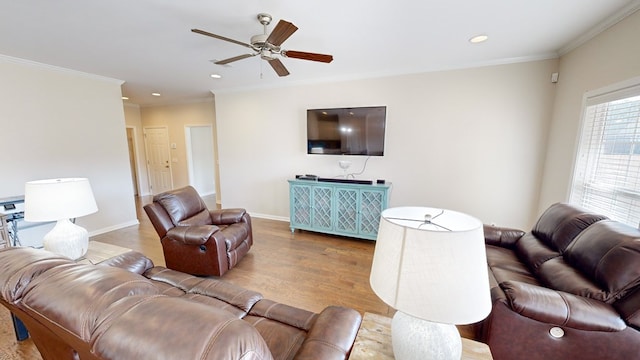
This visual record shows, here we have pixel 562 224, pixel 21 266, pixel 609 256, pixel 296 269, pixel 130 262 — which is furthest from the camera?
pixel 296 269

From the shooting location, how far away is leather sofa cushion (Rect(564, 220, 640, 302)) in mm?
1254

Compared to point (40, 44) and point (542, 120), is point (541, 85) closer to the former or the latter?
point (542, 120)

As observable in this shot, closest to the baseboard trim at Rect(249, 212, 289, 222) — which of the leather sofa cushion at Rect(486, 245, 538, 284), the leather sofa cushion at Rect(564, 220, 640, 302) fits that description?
the leather sofa cushion at Rect(486, 245, 538, 284)

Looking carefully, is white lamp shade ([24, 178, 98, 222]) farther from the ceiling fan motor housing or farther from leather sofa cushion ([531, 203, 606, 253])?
leather sofa cushion ([531, 203, 606, 253])

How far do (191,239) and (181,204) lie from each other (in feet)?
2.03

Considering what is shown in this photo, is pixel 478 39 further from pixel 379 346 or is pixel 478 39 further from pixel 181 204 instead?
pixel 181 204

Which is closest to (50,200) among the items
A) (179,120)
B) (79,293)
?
(79,293)

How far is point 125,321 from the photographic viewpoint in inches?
23.5

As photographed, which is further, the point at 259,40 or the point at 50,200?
the point at 259,40

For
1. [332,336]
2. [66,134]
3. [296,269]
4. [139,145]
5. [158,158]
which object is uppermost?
[66,134]

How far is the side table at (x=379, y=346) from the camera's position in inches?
39.4

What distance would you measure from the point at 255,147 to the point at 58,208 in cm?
321

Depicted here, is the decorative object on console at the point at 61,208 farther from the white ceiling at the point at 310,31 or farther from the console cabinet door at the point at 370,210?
the console cabinet door at the point at 370,210

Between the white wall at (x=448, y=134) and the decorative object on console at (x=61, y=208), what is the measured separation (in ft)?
9.81
